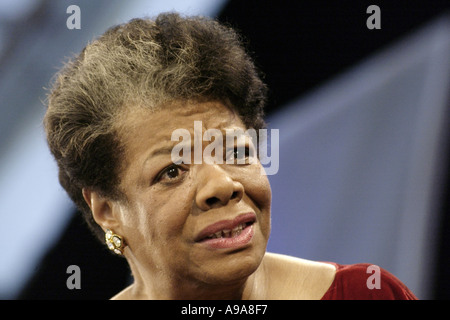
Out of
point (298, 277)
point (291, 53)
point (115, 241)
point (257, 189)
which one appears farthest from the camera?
point (291, 53)

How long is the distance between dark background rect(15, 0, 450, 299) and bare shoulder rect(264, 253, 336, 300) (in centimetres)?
96

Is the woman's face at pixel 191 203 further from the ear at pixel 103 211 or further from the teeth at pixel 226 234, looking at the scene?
the ear at pixel 103 211

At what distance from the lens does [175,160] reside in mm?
1611

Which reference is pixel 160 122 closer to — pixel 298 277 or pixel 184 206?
pixel 184 206

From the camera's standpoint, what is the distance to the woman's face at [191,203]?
1558mm

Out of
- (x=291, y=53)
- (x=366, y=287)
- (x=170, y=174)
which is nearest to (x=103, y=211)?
(x=170, y=174)

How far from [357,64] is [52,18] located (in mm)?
1499

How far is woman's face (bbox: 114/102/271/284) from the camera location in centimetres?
156

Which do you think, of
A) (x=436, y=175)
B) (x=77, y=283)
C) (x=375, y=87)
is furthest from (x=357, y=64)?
(x=77, y=283)

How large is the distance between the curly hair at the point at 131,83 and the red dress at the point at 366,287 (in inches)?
24.1

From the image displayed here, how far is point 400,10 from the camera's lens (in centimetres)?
275

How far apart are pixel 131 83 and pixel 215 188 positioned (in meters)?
0.42

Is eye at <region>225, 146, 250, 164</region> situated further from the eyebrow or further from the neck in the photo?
the neck
